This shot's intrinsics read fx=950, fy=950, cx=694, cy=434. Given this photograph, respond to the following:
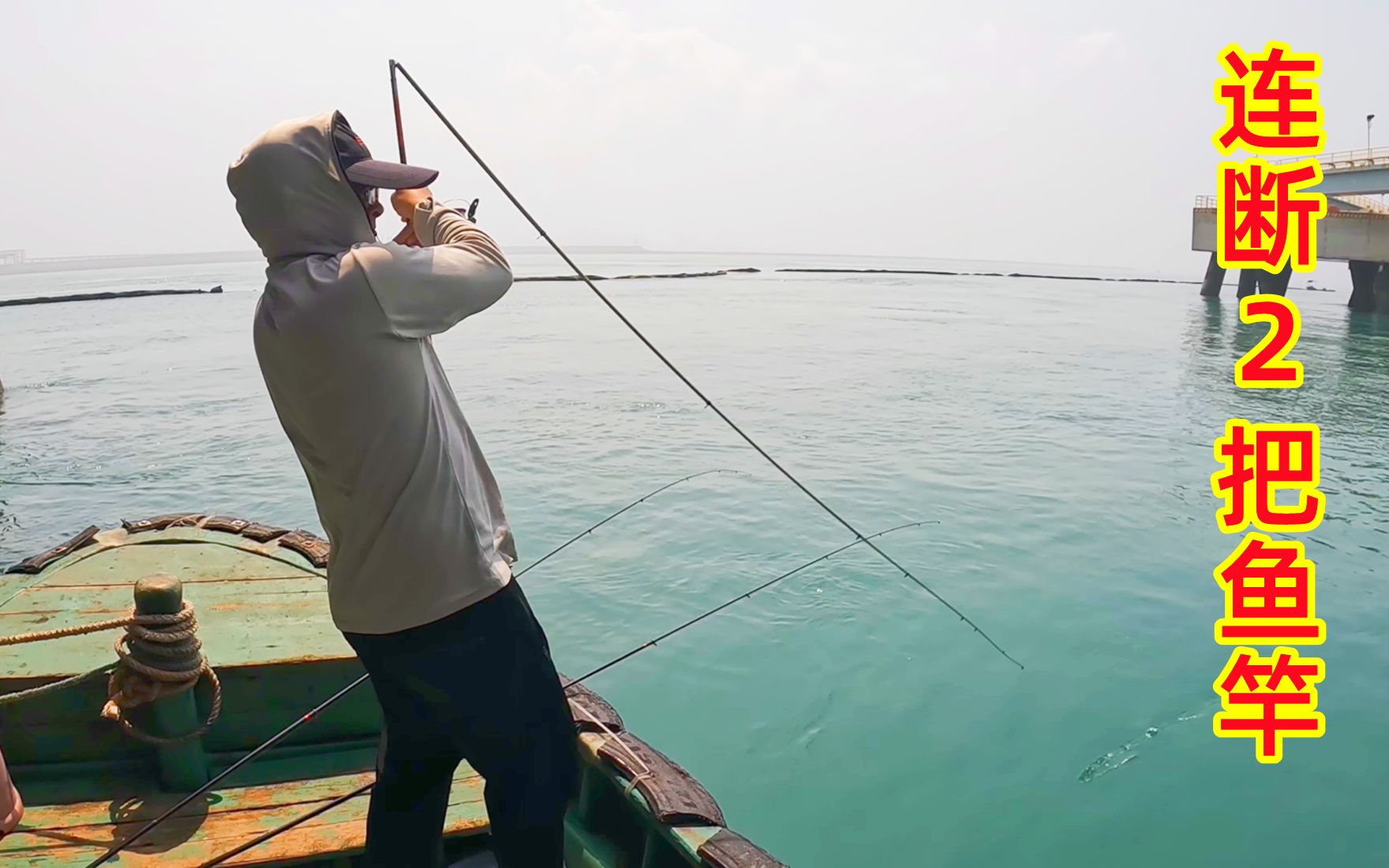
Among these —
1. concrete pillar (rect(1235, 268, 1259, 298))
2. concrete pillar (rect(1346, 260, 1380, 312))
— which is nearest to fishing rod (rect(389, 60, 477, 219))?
concrete pillar (rect(1346, 260, 1380, 312))

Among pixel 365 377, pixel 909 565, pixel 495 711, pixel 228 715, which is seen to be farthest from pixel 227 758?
pixel 909 565

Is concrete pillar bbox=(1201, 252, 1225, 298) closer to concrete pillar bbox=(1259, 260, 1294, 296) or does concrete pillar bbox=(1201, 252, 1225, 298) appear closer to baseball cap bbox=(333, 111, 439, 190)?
concrete pillar bbox=(1259, 260, 1294, 296)

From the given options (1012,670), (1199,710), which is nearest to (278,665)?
(1012,670)

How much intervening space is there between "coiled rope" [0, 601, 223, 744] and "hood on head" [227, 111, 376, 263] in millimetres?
1586

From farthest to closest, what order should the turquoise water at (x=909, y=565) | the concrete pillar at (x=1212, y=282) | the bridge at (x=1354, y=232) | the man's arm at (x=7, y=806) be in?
the concrete pillar at (x=1212, y=282), the bridge at (x=1354, y=232), the turquoise water at (x=909, y=565), the man's arm at (x=7, y=806)

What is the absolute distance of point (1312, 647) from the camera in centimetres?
679

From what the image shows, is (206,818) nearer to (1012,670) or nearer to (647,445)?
(1012,670)

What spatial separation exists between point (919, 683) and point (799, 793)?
1491 millimetres

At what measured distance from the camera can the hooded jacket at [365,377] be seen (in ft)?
5.90

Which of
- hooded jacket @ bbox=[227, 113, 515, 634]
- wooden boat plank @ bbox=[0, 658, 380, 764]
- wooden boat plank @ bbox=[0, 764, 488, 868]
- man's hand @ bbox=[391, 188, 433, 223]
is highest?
man's hand @ bbox=[391, 188, 433, 223]

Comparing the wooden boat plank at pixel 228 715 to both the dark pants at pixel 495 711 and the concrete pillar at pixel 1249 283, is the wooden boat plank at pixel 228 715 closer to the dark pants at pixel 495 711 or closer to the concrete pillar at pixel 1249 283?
the dark pants at pixel 495 711

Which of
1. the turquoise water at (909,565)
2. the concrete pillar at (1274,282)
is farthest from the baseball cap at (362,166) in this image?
the concrete pillar at (1274,282)

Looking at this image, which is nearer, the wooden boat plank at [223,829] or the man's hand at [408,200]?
the man's hand at [408,200]

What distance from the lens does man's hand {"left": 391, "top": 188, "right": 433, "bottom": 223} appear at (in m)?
2.22
